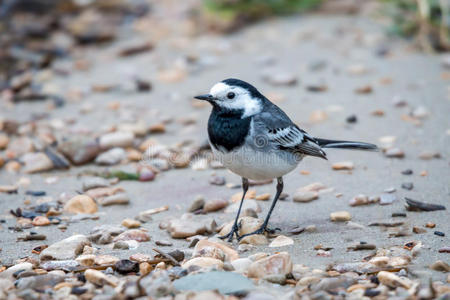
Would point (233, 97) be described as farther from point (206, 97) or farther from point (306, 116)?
point (306, 116)

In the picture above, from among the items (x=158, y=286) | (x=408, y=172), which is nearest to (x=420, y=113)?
(x=408, y=172)

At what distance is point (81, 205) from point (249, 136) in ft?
5.66

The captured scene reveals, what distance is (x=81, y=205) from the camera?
574 cm

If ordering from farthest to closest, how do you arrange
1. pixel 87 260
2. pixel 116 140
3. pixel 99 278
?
pixel 116 140 < pixel 87 260 < pixel 99 278

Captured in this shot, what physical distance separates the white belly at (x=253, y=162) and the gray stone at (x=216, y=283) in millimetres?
1208

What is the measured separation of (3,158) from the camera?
23.1ft

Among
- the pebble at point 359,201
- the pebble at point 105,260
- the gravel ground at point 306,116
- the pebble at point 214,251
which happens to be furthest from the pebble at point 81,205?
the pebble at point 359,201

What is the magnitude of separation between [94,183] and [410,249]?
313 centimetres

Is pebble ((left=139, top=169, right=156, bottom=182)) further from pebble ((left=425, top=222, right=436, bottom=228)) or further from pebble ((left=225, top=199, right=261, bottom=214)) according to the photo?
pebble ((left=425, top=222, right=436, bottom=228))

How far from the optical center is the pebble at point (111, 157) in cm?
690

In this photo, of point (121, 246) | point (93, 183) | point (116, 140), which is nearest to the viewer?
point (121, 246)

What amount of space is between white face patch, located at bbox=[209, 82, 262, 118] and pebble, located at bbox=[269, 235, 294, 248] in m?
1.03

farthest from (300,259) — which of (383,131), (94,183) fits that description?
(383,131)

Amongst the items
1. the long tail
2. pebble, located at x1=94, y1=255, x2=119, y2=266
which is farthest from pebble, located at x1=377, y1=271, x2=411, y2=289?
the long tail
